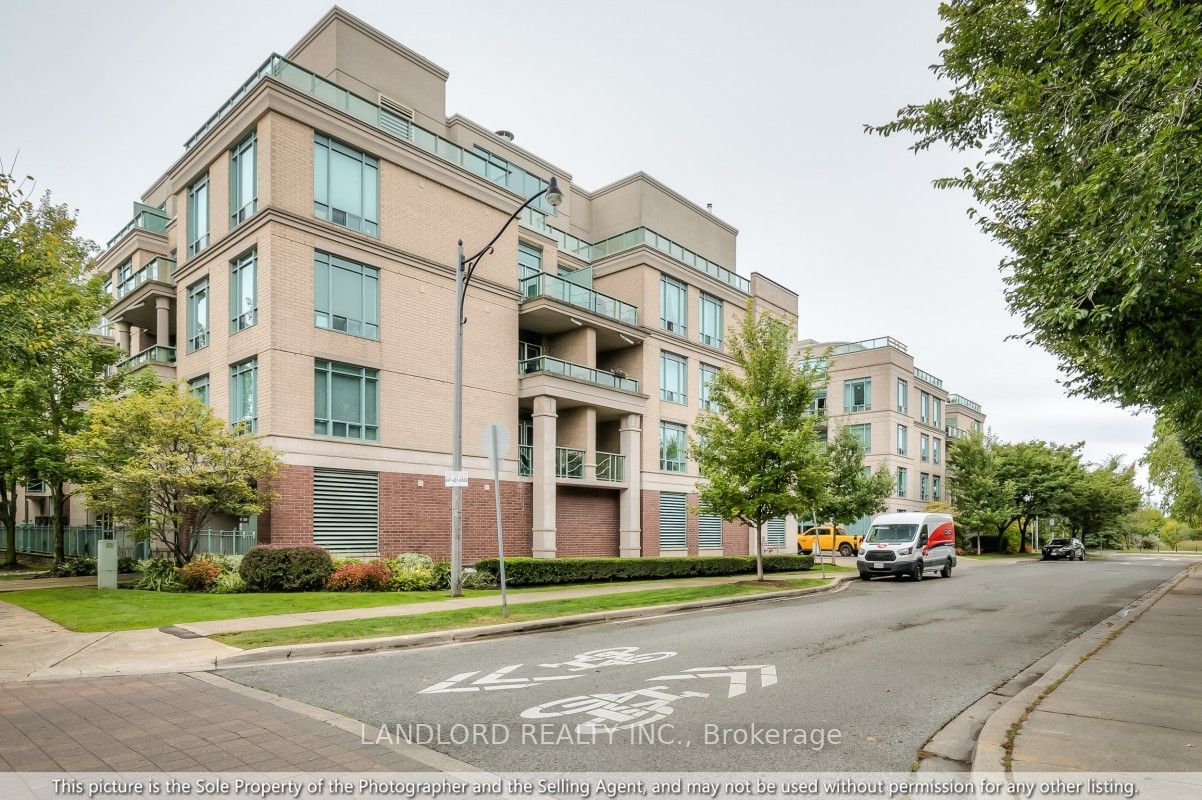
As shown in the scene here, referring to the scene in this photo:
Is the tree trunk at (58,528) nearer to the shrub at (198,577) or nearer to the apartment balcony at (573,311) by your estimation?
the shrub at (198,577)

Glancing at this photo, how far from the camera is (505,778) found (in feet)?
16.1

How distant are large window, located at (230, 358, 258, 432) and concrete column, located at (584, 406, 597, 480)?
11.6m

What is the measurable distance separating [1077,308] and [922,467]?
2109 inches

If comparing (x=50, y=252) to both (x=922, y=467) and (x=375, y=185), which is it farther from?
(x=922, y=467)

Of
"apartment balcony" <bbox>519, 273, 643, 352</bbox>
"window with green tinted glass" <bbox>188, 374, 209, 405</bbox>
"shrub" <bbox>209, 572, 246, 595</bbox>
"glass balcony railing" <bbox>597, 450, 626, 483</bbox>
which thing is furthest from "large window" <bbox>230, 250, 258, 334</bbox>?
"glass balcony railing" <bbox>597, 450, 626, 483</bbox>

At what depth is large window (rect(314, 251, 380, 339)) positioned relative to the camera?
21016 millimetres

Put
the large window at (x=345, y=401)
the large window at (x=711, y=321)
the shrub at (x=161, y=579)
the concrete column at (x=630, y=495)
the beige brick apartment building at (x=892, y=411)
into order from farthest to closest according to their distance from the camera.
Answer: the beige brick apartment building at (x=892, y=411) → the large window at (x=711, y=321) → the concrete column at (x=630, y=495) → the large window at (x=345, y=401) → the shrub at (x=161, y=579)

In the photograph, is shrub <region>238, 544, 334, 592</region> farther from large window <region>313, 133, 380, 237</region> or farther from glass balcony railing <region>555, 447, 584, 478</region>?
glass balcony railing <region>555, 447, 584, 478</region>

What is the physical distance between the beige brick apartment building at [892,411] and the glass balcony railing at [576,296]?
2606cm

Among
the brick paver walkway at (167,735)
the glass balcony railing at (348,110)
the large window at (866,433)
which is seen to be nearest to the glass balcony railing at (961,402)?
the large window at (866,433)

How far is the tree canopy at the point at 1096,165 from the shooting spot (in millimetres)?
6855

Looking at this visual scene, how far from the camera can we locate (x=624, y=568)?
2331 cm

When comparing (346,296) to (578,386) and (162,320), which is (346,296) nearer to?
(578,386)

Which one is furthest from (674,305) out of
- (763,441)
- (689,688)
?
(689,688)
